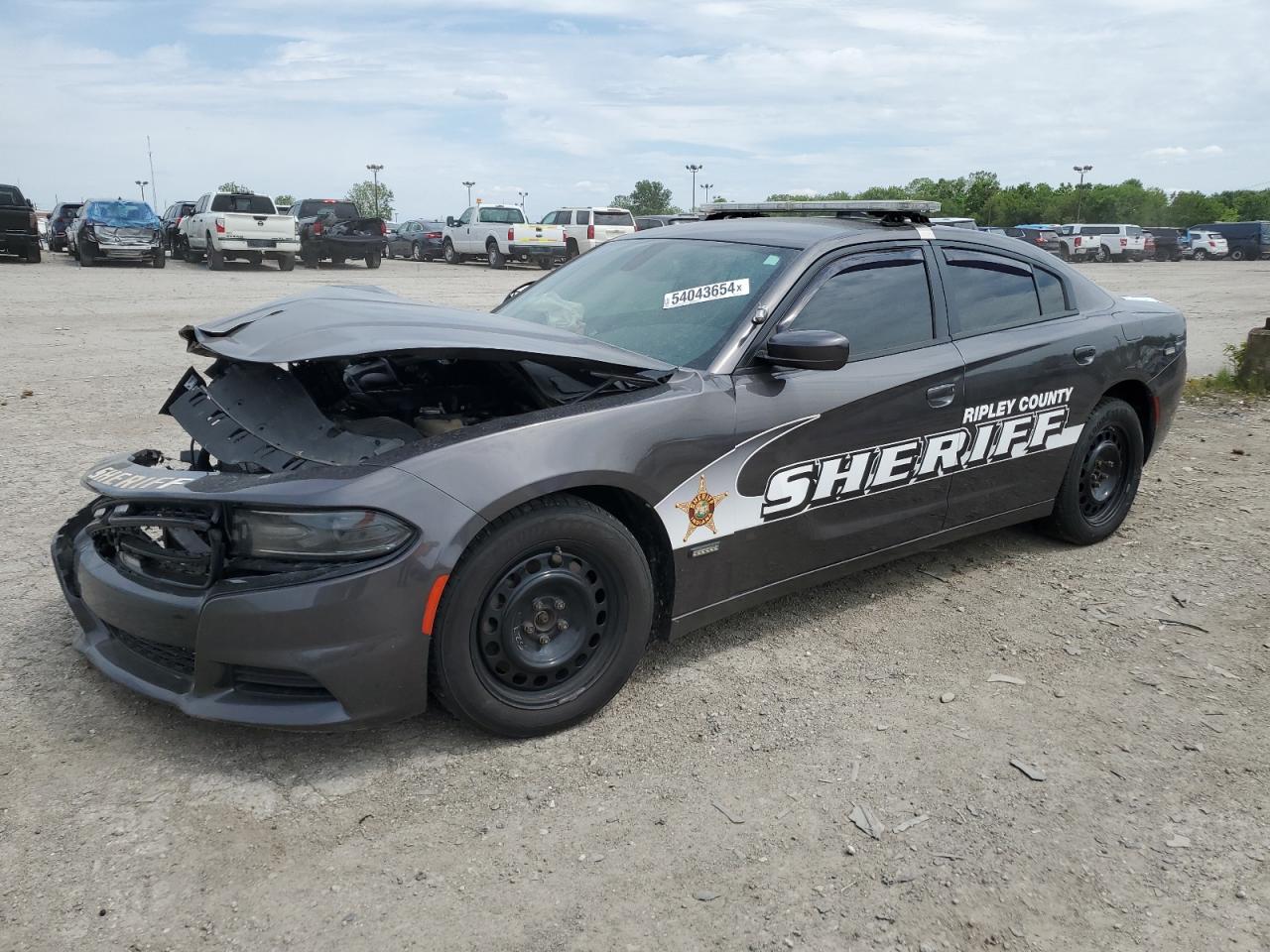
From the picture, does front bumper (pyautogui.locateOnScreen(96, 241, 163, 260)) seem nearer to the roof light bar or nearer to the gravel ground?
the gravel ground

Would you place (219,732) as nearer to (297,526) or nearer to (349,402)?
(297,526)

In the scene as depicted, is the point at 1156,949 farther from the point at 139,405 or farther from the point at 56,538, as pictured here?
the point at 139,405

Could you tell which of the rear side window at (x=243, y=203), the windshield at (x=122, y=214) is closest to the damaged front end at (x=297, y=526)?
the rear side window at (x=243, y=203)


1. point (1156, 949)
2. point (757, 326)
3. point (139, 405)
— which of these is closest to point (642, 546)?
point (757, 326)

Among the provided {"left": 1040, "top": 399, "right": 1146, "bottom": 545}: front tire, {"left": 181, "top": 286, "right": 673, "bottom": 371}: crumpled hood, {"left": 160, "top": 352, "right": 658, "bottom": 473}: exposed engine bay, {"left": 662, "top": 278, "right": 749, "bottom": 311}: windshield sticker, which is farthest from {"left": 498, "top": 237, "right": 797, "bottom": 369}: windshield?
{"left": 1040, "top": 399, "right": 1146, "bottom": 545}: front tire

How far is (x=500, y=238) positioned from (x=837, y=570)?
26117mm

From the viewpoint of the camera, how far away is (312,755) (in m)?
3.01

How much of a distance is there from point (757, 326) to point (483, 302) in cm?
1355

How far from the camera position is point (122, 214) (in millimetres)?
24484

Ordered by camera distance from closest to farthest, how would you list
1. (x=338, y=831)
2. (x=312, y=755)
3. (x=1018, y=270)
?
1. (x=338, y=831)
2. (x=312, y=755)
3. (x=1018, y=270)

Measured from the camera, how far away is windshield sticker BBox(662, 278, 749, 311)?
3.73 m

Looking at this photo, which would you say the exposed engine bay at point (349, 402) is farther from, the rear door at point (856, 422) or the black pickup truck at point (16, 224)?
the black pickup truck at point (16, 224)

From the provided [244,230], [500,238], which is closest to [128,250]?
[244,230]

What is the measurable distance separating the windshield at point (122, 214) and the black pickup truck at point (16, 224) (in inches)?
62.8
